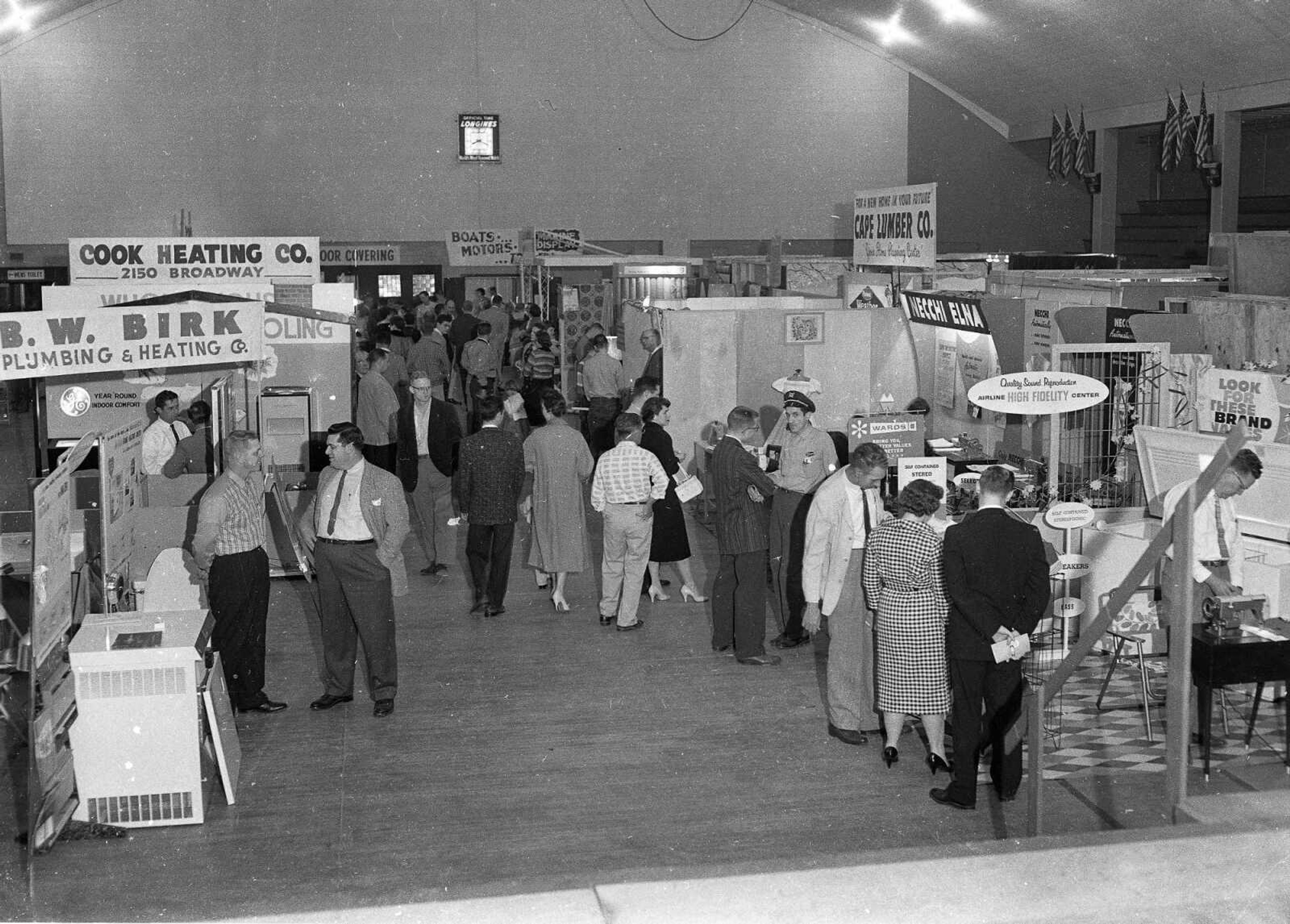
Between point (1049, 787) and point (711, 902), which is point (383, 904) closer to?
point (711, 902)

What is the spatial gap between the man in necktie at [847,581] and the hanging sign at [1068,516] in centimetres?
108

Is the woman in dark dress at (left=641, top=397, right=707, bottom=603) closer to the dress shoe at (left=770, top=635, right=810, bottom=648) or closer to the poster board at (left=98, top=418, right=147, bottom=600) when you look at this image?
the dress shoe at (left=770, top=635, right=810, bottom=648)

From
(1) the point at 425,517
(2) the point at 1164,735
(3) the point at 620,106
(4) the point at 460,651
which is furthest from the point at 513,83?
(2) the point at 1164,735

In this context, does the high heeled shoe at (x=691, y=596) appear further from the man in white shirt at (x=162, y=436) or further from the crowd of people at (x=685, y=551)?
the man in white shirt at (x=162, y=436)

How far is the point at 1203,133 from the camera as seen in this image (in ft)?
69.8

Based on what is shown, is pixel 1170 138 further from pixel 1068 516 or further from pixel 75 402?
pixel 75 402

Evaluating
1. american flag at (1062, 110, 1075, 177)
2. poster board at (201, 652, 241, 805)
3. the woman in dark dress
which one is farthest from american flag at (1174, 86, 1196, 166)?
poster board at (201, 652, 241, 805)

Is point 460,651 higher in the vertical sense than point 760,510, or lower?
lower

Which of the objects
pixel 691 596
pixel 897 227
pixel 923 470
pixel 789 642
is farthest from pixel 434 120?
pixel 789 642

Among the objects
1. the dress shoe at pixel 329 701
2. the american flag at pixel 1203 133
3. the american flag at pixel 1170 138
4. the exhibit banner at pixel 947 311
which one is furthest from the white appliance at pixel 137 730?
the american flag at pixel 1170 138

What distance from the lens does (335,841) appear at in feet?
18.2

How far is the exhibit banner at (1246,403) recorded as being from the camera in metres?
8.16

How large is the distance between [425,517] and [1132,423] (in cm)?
506

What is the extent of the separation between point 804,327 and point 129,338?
5.83 m
